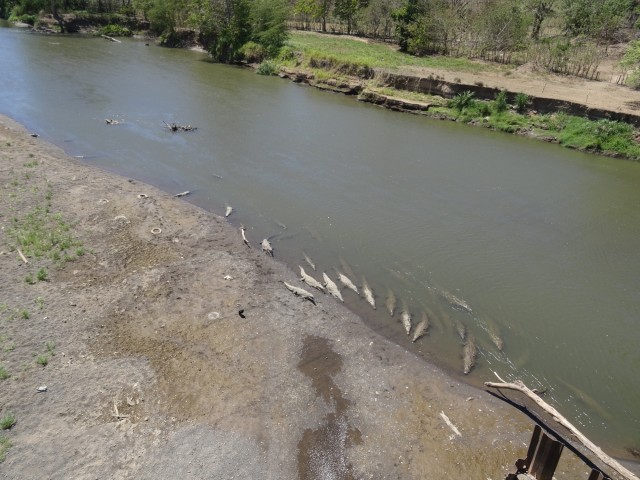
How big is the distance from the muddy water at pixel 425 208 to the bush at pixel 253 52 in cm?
1196

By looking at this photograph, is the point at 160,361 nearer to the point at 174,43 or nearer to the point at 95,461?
the point at 95,461

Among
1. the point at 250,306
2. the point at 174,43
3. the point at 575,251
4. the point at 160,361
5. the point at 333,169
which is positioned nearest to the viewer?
the point at 160,361

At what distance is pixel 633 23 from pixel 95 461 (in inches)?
1957

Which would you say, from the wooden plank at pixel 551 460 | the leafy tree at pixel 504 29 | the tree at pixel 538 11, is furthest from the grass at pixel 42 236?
the tree at pixel 538 11

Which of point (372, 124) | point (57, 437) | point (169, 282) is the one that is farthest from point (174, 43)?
point (57, 437)

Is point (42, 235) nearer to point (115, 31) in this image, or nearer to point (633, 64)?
point (633, 64)

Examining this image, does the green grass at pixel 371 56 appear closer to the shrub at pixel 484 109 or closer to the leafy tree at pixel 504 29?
the leafy tree at pixel 504 29

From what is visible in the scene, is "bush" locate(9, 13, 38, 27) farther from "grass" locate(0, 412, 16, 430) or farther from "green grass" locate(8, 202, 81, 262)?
"grass" locate(0, 412, 16, 430)

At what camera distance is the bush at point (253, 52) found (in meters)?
44.5

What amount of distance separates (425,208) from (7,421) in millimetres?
14791

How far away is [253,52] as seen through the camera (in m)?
44.8

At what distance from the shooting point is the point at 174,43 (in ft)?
178

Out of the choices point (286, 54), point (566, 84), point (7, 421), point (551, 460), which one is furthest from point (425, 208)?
point (286, 54)

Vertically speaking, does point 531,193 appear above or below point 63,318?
above
